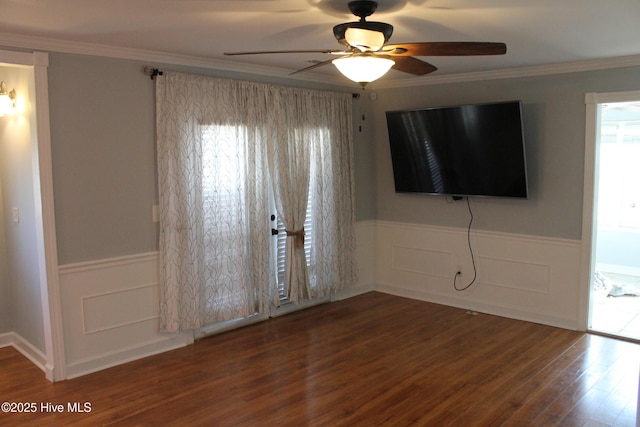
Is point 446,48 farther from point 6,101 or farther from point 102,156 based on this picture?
point 6,101

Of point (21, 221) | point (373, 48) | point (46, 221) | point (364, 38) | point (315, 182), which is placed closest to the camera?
point (364, 38)

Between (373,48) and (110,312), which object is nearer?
(373,48)

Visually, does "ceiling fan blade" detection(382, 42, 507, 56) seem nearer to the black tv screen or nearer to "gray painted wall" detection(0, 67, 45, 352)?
the black tv screen

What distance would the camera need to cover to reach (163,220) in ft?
14.0

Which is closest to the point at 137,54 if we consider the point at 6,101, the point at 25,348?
the point at 6,101

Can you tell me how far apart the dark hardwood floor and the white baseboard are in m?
0.07

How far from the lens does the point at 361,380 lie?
151 inches

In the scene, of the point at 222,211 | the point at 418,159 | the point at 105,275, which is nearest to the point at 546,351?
the point at 418,159

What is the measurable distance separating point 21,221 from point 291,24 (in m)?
2.70

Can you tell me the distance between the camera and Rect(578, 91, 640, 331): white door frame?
4594 millimetres

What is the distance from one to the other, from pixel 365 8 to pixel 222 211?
239 centimetres

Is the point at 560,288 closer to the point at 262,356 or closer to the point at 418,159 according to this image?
the point at 418,159

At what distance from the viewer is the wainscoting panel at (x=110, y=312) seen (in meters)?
3.90

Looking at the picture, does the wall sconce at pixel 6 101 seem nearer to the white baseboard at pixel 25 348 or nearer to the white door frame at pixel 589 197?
the white baseboard at pixel 25 348
